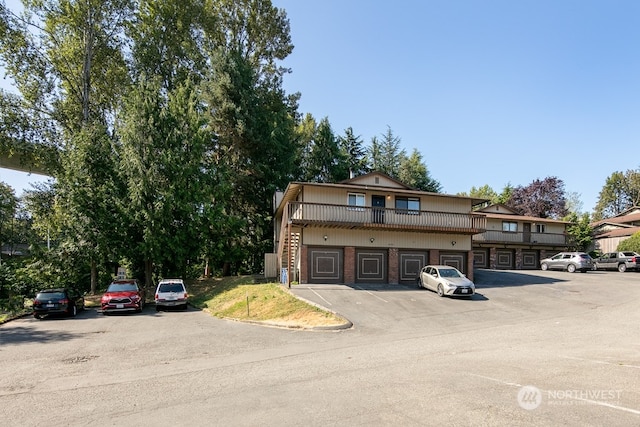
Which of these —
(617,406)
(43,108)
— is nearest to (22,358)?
(617,406)

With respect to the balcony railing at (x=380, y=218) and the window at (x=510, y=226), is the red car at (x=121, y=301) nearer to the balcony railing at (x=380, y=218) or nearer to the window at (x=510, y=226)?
the balcony railing at (x=380, y=218)

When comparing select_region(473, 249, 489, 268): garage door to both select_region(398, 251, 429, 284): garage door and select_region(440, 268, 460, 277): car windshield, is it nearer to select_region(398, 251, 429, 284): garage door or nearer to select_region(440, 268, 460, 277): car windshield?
select_region(398, 251, 429, 284): garage door

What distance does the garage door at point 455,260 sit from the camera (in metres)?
26.4

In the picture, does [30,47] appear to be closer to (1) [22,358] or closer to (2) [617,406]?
(1) [22,358]

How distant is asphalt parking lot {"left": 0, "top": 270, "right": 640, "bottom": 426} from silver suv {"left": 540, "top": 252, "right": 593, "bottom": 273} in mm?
16586

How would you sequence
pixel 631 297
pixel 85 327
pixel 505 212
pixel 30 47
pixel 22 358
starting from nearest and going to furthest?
pixel 22 358 < pixel 85 327 < pixel 631 297 < pixel 30 47 < pixel 505 212

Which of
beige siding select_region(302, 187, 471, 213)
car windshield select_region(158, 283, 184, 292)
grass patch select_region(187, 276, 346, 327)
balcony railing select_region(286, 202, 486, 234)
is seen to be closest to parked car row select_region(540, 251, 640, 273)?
balcony railing select_region(286, 202, 486, 234)

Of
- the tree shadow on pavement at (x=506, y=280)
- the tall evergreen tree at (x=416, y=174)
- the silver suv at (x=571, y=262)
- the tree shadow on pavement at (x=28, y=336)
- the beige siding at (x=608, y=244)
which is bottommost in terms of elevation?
the tree shadow on pavement at (x=28, y=336)

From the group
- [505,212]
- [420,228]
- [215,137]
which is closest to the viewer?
[420,228]

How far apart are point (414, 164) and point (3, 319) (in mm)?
46337

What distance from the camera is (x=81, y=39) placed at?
3303 centimetres

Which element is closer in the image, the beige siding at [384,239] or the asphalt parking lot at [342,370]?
the asphalt parking lot at [342,370]

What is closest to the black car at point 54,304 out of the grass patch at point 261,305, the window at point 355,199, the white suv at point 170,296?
the white suv at point 170,296

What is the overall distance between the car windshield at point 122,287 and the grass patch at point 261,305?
3.76 metres
